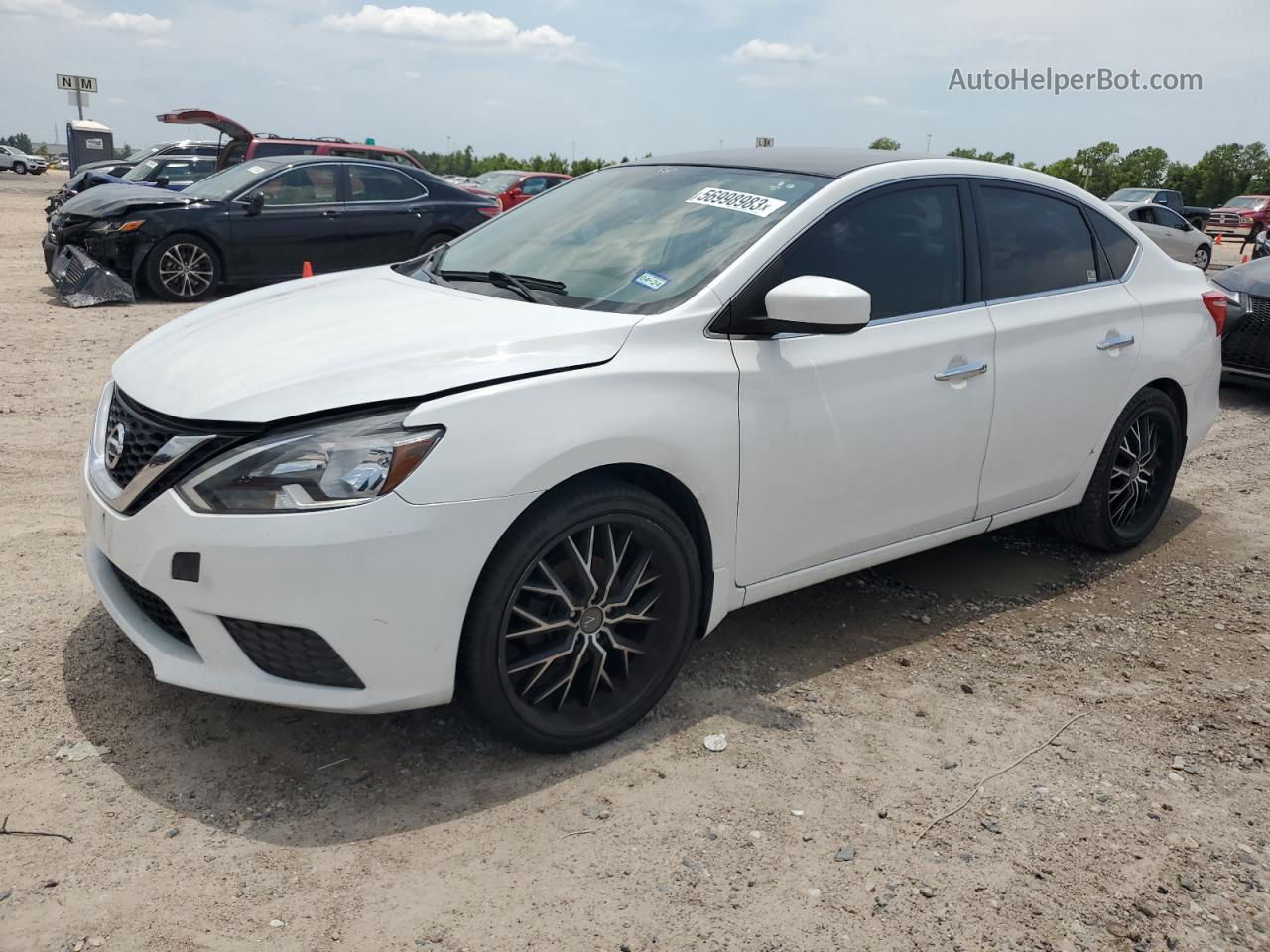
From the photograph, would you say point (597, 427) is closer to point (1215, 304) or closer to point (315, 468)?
point (315, 468)

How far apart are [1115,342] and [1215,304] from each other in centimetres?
97

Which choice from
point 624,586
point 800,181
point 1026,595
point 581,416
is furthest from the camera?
point 1026,595

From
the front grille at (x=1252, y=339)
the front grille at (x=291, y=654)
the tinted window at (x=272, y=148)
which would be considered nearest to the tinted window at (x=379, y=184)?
the tinted window at (x=272, y=148)

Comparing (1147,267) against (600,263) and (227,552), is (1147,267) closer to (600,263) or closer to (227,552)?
(600,263)

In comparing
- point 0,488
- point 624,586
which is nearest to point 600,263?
point 624,586

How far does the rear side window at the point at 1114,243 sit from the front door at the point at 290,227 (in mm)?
8758

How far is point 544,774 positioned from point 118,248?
9.62m

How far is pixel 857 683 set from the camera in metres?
3.70

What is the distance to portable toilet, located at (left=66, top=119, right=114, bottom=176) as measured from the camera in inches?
1363

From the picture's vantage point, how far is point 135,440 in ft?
9.54

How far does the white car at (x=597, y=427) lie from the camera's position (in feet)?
8.75

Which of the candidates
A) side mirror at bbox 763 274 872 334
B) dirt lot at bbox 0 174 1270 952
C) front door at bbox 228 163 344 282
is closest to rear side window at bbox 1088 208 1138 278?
dirt lot at bbox 0 174 1270 952

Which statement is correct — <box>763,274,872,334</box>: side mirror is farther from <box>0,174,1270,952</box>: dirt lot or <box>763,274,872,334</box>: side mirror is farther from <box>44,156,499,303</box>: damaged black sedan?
<box>44,156,499,303</box>: damaged black sedan

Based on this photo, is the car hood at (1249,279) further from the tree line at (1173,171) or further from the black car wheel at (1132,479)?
the tree line at (1173,171)
